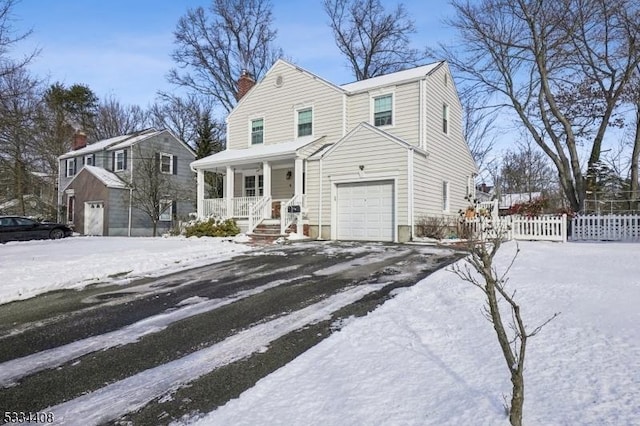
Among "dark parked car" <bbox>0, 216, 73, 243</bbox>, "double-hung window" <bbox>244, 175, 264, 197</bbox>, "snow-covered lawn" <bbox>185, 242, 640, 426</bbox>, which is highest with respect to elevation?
"double-hung window" <bbox>244, 175, 264, 197</bbox>

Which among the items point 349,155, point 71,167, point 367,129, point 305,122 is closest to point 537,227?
point 367,129

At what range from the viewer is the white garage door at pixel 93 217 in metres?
25.7

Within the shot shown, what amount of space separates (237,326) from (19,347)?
2.24m

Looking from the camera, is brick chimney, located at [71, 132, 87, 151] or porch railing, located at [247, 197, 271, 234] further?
brick chimney, located at [71, 132, 87, 151]

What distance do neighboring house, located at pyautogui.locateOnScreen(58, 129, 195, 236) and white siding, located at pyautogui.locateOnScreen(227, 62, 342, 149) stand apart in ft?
22.2

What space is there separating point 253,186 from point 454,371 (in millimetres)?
16850

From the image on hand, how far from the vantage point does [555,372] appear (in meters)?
3.09

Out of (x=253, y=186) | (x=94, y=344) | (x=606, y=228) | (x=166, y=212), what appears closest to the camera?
(x=94, y=344)

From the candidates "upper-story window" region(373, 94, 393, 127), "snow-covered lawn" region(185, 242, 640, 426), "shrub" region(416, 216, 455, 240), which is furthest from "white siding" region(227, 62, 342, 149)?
"snow-covered lawn" region(185, 242, 640, 426)

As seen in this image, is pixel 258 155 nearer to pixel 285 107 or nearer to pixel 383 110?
pixel 285 107

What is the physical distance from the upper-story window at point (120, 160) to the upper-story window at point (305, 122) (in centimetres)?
1412

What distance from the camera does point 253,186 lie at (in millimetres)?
19406

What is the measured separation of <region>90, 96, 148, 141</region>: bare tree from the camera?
3878 centimetres

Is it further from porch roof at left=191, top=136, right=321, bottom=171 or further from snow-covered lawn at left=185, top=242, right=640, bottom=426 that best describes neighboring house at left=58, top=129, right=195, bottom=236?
snow-covered lawn at left=185, top=242, right=640, bottom=426
